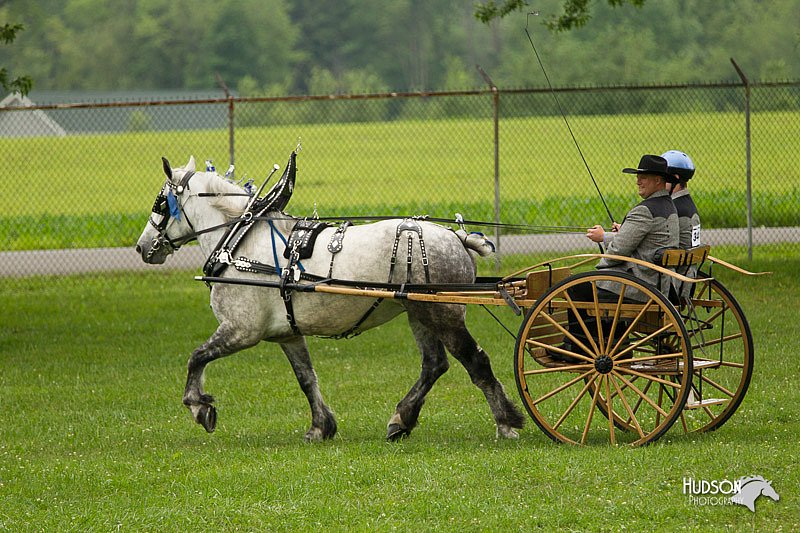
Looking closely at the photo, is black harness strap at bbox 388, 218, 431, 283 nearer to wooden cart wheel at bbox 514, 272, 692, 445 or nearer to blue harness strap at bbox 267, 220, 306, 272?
blue harness strap at bbox 267, 220, 306, 272

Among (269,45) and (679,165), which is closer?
(679,165)

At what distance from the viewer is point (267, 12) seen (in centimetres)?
7950

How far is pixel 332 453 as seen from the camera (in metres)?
7.57

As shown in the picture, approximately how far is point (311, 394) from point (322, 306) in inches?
32.1

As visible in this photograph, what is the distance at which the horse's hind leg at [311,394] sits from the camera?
331 inches

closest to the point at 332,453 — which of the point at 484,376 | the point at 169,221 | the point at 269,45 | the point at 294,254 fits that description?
the point at 484,376

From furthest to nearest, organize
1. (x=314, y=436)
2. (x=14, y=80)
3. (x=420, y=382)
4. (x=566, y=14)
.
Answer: (x=566, y=14), (x=14, y=80), (x=314, y=436), (x=420, y=382)

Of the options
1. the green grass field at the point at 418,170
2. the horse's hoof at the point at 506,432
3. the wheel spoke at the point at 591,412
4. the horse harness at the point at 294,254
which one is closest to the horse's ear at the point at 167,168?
the horse harness at the point at 294,254

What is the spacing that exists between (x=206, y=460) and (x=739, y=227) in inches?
632

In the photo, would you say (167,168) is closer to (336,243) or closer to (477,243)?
(336,243)

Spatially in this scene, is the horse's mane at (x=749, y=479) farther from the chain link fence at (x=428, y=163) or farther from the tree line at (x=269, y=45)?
the tree line at (x=269, y=45)

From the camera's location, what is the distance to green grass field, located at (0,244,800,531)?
6031 mm

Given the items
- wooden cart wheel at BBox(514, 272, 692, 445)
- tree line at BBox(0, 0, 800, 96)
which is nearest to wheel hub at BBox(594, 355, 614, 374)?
wooden cart wheel at BBox(514, 272, 692, 445)

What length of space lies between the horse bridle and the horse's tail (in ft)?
7.06
